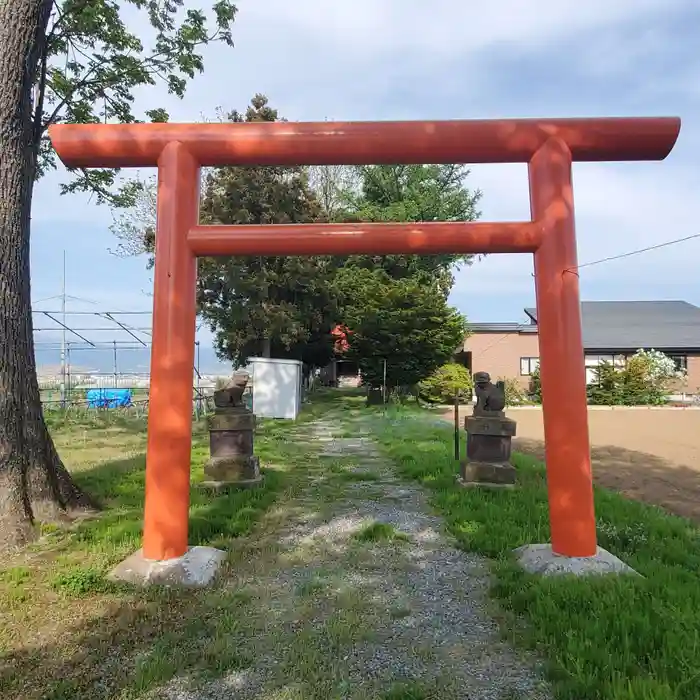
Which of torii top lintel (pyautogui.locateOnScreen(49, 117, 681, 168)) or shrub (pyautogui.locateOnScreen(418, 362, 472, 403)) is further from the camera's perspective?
shrub (pyautogui.locateOnScreen(418, 362, 472, 403))

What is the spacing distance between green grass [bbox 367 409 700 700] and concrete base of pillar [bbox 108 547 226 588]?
192cm

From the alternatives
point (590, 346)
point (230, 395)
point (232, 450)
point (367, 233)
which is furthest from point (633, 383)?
point (367, 233)

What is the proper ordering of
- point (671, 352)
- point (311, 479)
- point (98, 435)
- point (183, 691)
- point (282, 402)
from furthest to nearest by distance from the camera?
1. point (671, 352)
2. point (282, 402)
3. point (98, 435)
4. point (311, 479)
5. point (183, 691)

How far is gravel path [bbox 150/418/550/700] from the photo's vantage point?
8.26ft

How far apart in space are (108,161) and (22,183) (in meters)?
1.20

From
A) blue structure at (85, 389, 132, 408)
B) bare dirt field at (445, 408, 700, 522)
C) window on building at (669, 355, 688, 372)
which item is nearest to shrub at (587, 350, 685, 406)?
window on building at (669, 355, 688, 372)

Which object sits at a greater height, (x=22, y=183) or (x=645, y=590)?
(x=22, y=183)

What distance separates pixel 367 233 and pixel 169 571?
2703 millimetres

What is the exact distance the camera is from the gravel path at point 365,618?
2.52 meters

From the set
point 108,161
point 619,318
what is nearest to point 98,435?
point 108,161

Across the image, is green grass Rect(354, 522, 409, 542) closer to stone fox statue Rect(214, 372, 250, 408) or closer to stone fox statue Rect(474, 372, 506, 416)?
stone fox statue Rect(474, 372, 506, 416)

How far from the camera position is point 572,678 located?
2492mm

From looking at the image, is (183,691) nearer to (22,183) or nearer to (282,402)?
(22,183)

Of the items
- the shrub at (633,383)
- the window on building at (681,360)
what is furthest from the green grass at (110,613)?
the window on building at (681,360)
